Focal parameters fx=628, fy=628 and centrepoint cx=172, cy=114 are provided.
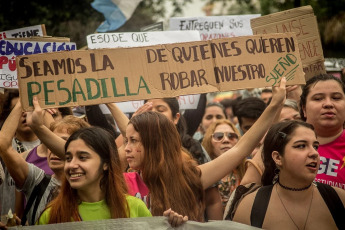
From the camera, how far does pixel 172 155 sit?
173 inches

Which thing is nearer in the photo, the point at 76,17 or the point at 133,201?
the point at 133,201

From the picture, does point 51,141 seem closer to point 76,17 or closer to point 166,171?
point 166,171

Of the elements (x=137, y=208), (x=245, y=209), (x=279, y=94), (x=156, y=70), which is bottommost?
(x=245, y=209)

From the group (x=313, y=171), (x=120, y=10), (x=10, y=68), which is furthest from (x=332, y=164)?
(x=120, y=10)

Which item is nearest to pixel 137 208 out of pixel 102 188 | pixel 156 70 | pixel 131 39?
pixel 102 188

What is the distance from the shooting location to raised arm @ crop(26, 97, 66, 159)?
4164 millimetres

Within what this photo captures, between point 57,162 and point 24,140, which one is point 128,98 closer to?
point 57,162

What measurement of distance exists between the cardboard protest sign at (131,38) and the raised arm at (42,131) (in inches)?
88.1

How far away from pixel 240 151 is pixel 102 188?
1.02m

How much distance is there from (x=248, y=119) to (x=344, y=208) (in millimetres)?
2714

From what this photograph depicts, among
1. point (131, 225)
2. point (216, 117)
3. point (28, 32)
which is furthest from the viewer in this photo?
point (216, 117)

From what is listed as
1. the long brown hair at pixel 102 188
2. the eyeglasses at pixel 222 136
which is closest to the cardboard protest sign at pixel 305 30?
the eyeglasses at pixel 222 136

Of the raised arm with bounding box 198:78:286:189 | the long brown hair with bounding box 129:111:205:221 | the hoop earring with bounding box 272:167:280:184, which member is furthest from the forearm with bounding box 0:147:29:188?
the hoop earring with bounding box 272:167:280:184

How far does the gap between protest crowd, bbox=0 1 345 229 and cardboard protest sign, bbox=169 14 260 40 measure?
3.29m
